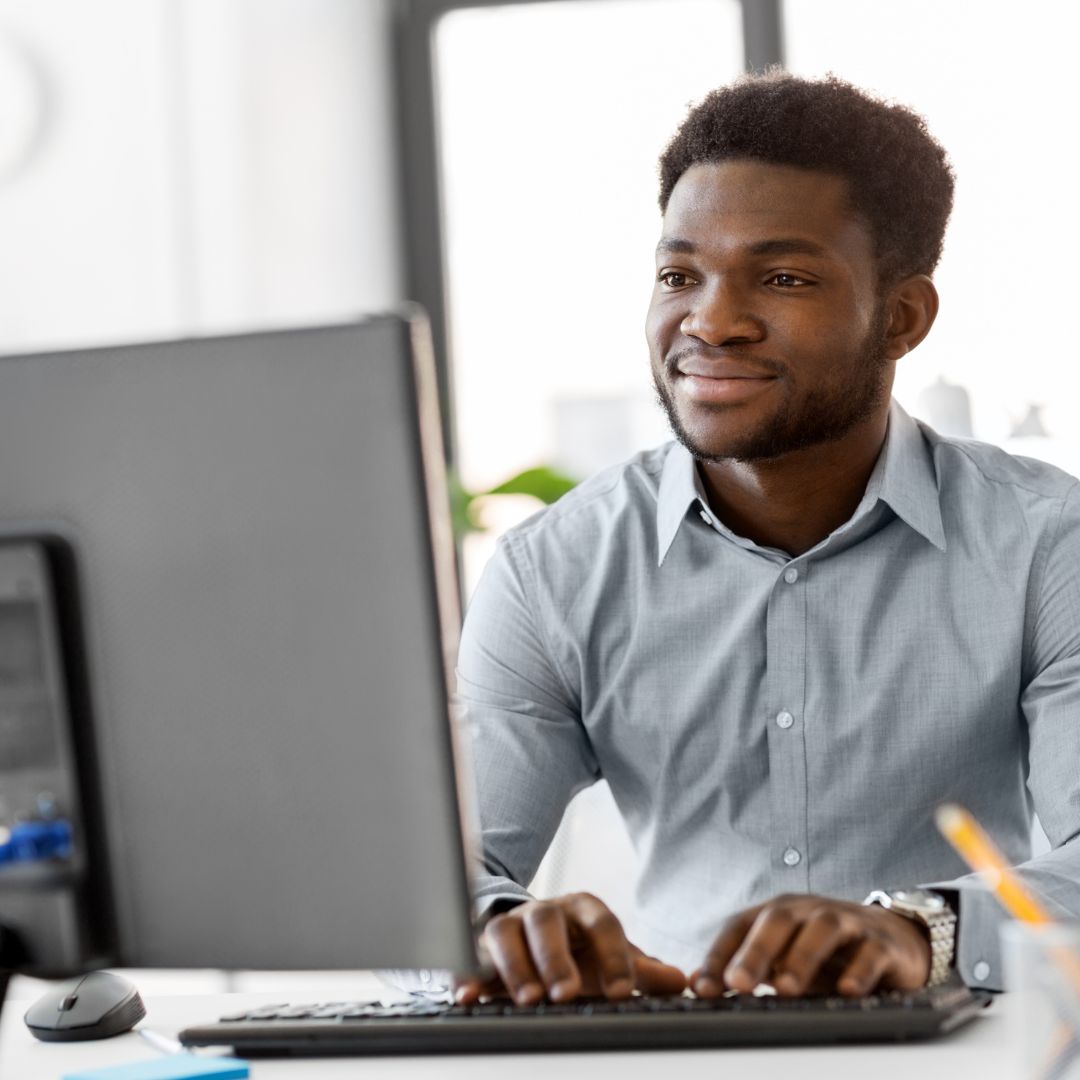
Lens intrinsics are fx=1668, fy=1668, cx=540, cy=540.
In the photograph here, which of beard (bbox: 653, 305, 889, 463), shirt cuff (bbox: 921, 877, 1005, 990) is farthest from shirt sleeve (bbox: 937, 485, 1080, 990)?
beard (bbox: 653, 305, 889, 463)

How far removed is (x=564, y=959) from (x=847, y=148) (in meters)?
0.97

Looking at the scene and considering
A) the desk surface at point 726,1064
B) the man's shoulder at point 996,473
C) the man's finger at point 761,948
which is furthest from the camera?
the man's shoulder at point 996,473

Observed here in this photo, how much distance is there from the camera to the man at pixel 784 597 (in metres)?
1.61

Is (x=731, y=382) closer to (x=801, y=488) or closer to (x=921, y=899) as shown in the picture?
(x=801, y=488)

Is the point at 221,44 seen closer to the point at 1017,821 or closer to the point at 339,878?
the point at 1017,821

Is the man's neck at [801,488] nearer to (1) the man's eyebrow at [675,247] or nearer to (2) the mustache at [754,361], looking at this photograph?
(2) the mustache at [754,361]

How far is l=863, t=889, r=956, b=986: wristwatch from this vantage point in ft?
3.97

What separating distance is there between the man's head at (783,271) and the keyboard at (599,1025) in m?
0.73

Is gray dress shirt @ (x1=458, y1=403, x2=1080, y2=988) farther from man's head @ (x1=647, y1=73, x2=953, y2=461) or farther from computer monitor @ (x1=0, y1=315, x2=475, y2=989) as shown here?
computer monitor @ (x1=0, y1=315, x2=475, y2=989)

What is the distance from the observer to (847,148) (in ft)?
5.60

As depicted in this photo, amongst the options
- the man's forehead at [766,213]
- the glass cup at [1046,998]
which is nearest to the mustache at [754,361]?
the man's forehead at [766,213]

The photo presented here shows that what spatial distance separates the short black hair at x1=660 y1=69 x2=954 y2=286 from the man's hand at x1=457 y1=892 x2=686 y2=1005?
2.85 feet

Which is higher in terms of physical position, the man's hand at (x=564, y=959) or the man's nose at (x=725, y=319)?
the man's nose at (x=725, y=319)

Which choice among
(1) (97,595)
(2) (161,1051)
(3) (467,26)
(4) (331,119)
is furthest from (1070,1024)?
(3) (467,26)
